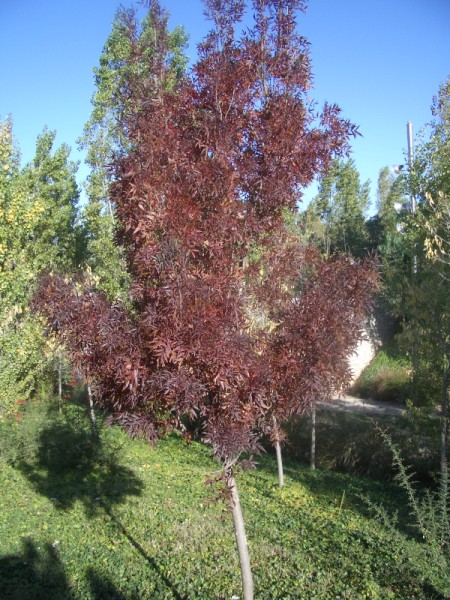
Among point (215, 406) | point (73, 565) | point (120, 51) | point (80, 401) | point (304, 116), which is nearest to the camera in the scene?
point (215, 406)

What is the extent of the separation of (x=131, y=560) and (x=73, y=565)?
58cm

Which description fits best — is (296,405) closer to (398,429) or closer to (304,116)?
(304,116)

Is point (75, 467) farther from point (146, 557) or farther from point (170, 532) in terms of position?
point (146, 557)

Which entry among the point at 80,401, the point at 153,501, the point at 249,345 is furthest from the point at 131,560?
the point at 80,401

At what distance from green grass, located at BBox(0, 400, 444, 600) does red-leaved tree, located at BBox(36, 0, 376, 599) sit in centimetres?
90

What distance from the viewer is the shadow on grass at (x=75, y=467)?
7547mm

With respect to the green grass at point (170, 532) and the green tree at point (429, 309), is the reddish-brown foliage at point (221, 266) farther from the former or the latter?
the green tree at point (429, 309)

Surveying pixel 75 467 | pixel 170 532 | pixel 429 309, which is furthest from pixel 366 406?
pixel 170 532

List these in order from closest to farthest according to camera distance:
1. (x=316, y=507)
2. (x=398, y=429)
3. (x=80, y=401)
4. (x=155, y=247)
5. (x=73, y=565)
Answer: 1. (x=155, y=247)
2. (x=73, y=565)
3. (x=316, y=507)
4. (x=398, y=429)
5. (x=80, y=401)

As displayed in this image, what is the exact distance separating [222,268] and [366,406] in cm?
1179

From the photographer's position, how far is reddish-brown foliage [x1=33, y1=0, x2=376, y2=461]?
2914 mm

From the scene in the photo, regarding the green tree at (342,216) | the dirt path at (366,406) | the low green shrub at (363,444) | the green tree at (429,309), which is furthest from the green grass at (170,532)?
the green tree at (342,216)

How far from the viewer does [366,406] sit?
13.9 metres

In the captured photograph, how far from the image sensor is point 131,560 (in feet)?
16.9
